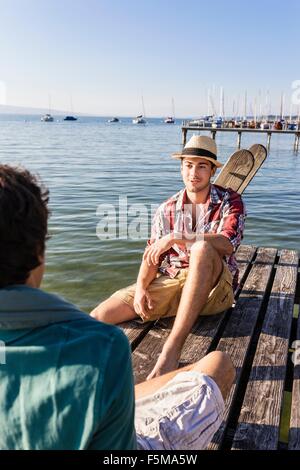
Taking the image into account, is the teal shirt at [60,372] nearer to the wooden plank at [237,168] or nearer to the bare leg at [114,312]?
the bare leg at [114,312]

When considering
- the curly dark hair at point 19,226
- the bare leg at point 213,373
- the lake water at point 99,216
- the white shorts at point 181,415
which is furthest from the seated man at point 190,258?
the lake water at point 99,216

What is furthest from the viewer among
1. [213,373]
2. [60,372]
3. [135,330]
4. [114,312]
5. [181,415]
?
[114,312]

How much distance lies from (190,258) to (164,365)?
926 mm

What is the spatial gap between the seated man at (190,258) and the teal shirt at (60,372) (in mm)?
1929

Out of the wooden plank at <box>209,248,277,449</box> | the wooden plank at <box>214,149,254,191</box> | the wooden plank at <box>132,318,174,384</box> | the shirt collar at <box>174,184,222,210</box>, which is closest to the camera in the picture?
the wooden plank at <box>209,248,277,449</box>

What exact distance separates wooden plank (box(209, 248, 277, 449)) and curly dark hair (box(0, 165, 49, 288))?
1.74 metres

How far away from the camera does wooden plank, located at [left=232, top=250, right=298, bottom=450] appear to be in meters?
2.46

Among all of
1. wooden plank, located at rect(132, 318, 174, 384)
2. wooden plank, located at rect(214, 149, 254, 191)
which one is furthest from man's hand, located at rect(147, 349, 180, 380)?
wooden plank, located at rect(214, 149, 254, 191)

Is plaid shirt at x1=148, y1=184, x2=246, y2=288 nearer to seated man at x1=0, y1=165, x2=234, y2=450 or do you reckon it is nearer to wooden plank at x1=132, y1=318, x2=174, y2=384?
wooden plank at x1=132, y1=318, x2=174, y2=384

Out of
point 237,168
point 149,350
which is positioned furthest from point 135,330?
point 237,168

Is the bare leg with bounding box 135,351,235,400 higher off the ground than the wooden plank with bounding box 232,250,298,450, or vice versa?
the bare leg with bounding box 135,351,235,400

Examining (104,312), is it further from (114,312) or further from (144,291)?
(144,291)

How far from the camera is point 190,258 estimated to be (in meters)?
3.49

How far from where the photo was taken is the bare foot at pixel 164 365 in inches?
115
